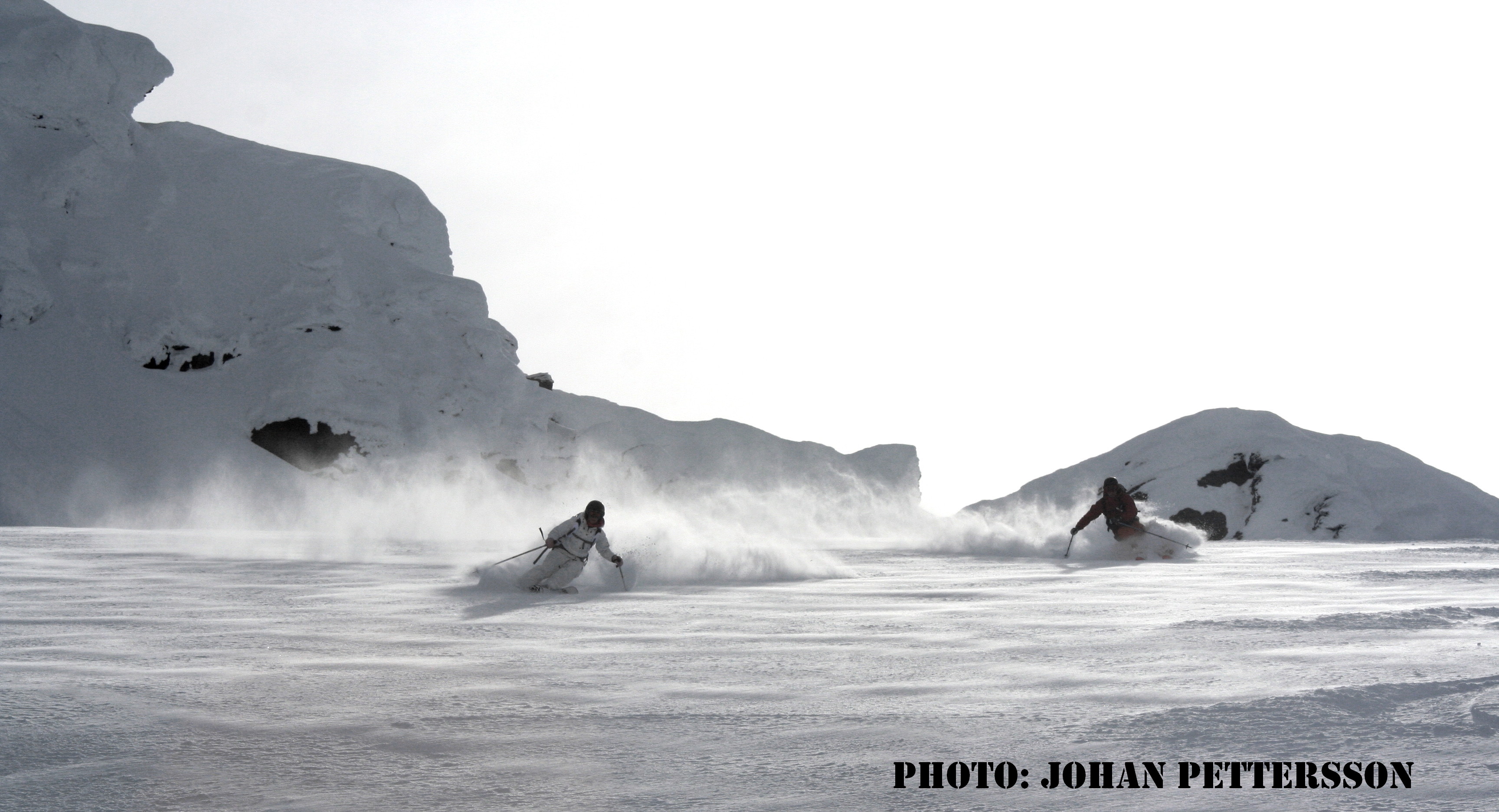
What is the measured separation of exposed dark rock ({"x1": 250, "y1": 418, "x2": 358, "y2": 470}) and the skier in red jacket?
4003 centimetres

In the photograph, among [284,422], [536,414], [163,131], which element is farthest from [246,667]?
[163,131]

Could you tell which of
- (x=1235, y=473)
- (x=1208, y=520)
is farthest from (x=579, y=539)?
(x=1235, y=473)

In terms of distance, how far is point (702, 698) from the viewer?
459cm

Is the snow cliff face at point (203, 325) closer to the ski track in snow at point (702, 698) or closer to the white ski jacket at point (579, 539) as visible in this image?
the white ski jacket at point (579, 539)

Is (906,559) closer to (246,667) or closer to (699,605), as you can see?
(699,605)

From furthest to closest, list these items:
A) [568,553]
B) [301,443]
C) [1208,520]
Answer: [1208,520] → [301,443] → [568,553]

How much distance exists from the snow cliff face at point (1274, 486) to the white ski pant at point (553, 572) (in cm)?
3799

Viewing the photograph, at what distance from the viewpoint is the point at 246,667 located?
5.32 metres

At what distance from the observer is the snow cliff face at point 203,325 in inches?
1741

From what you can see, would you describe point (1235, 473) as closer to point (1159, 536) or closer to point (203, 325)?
point (1159, 536)

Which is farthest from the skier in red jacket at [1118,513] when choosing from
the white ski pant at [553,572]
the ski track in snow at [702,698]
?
the white ski pant at [553,572]

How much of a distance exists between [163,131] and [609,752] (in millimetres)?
68435

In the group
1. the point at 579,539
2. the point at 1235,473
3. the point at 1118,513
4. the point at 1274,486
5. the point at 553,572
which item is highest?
the point at 1235,473

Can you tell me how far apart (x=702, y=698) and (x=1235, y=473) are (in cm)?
5460
